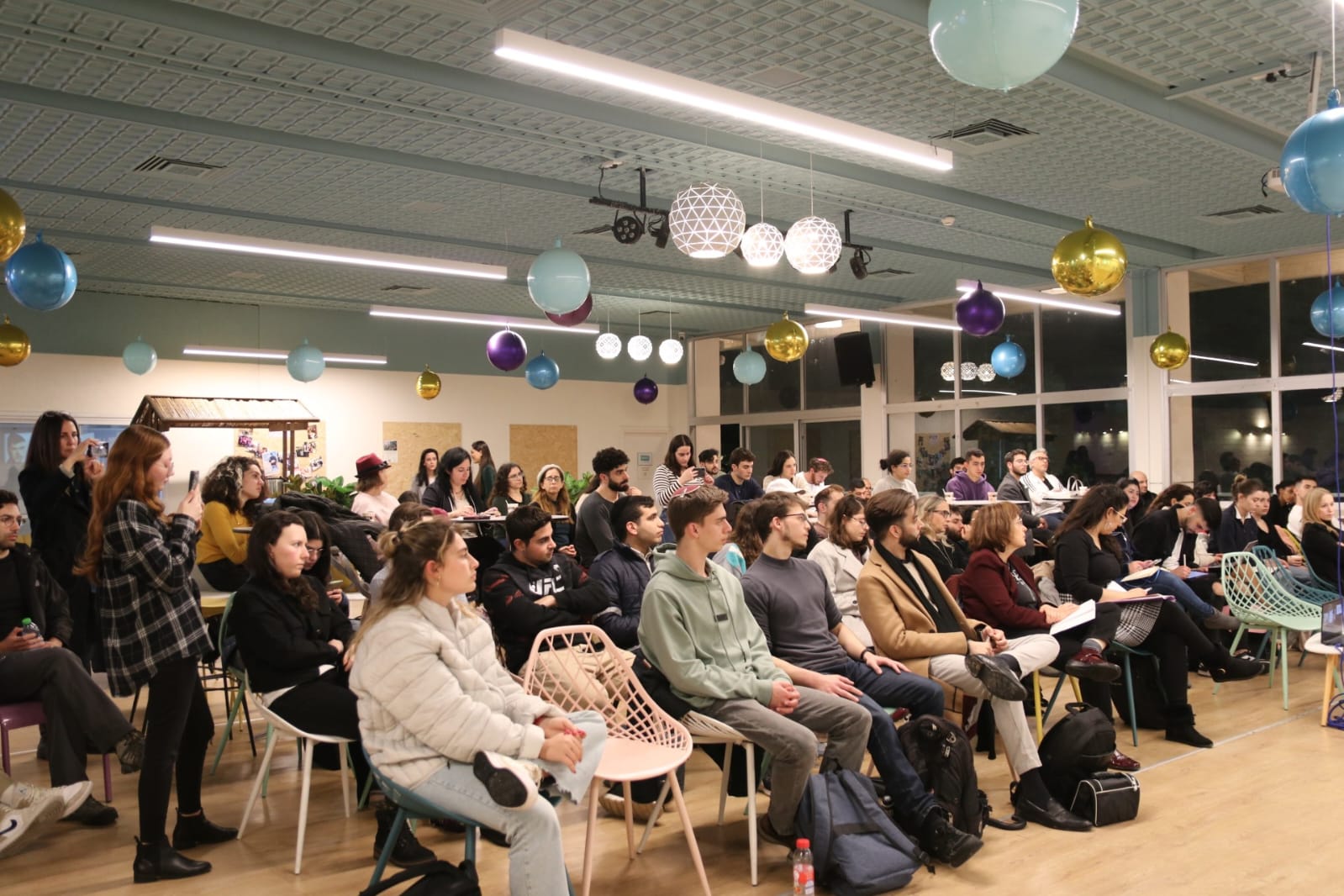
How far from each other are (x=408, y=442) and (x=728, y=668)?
12.6 m

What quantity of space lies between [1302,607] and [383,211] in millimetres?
7431

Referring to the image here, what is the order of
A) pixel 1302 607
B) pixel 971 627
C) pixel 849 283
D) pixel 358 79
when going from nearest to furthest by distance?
pixel 971 627
pixel 358 79
pixel 1302 607
pixel 849 283

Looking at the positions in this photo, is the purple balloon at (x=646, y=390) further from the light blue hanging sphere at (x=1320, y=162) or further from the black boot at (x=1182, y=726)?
the light blue hanging sphere at (x=1320, y=162)

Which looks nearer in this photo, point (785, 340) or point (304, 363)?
point (785, 340)

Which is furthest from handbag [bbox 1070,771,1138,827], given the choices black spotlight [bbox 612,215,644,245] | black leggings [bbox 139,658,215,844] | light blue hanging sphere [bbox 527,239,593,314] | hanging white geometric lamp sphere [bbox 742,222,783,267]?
black spotlight [bbox 612,215,644,245]

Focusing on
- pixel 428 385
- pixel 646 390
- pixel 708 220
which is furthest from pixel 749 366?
pixel 708 220

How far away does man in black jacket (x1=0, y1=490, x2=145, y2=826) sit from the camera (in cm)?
407

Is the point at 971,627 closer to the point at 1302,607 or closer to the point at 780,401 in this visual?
the point at 1302,607

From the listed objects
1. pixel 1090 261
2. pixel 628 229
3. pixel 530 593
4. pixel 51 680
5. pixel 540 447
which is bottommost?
pixel 51 680

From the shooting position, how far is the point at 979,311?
980cm

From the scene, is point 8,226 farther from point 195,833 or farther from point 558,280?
point 558,280

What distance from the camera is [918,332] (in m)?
15.2

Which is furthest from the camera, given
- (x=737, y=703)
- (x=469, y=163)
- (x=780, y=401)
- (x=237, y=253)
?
(x=780, y=401)

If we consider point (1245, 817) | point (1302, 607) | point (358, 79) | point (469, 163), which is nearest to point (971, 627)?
point (1245, 817)
